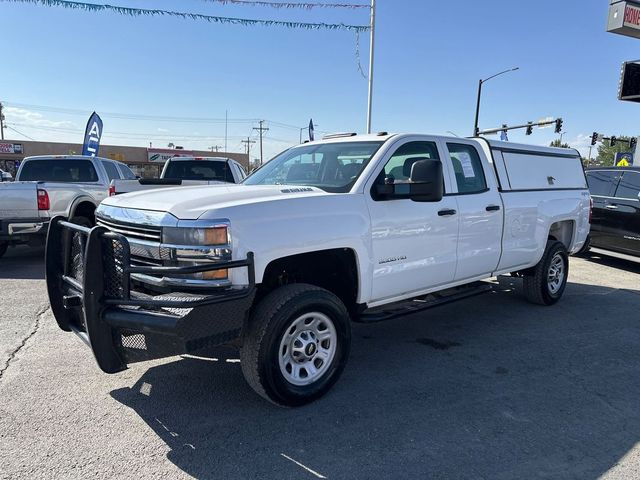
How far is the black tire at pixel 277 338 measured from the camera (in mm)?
3217

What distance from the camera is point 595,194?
372 inches

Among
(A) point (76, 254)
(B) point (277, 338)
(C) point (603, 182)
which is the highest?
(C) point (603, 182)

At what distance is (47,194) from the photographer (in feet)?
27.0

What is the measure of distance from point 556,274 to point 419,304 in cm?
300

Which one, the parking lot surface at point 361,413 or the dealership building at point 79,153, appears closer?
the parking lot surface at point 361,413

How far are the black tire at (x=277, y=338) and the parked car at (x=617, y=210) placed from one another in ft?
23.5

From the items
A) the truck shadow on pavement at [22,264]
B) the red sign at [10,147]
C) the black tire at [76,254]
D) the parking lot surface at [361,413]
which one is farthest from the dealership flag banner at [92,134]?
the red sign at [10,147]

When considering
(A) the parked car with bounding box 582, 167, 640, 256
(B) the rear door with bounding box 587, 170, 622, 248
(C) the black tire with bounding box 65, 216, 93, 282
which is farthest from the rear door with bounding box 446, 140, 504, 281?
(B) the rear door with bounding box 587, 170, 622, 248

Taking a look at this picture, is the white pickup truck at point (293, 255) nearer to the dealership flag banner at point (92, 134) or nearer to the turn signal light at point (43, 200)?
the turn signal light at point (43, 200)

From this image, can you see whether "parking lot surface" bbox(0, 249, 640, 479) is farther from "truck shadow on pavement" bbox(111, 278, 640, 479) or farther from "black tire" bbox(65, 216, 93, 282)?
"black tire" bbox(65, 216, 93, 282)

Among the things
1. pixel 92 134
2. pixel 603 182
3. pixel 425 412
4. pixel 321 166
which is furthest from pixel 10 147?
pixel 425 412

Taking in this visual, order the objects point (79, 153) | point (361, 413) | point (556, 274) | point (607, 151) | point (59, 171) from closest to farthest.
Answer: point (361, 413) < point (556, 274) < point (59, 171) < point (79, 153) < point (607, 151)

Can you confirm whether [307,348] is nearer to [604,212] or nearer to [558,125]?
[604,212]

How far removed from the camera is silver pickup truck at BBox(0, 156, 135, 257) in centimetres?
800
